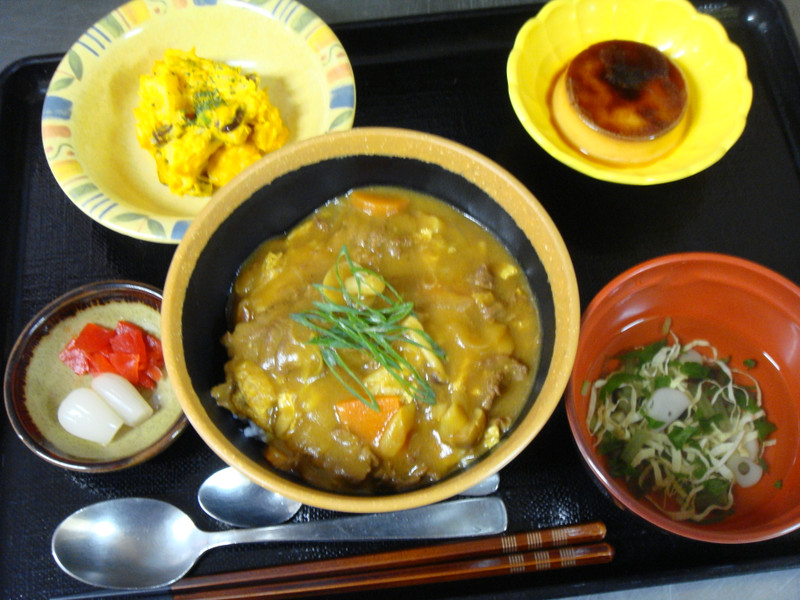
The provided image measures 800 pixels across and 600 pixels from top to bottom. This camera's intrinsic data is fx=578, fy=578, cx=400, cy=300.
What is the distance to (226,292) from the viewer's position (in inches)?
A: 74.1

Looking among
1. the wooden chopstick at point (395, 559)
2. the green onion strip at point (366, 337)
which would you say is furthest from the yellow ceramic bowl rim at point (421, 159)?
the wooden chopstick at point (395, 559)

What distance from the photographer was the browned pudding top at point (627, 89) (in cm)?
249

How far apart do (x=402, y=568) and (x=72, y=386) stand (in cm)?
140

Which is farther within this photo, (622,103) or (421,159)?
(622,103)

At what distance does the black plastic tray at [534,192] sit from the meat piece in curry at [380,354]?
1.49ft

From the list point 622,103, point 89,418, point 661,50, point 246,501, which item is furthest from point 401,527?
point 661,50

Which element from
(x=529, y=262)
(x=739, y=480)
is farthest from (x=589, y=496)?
(x=529, y=262)

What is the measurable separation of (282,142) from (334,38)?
0.53m

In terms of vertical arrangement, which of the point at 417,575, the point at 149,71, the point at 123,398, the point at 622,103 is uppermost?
the point at 149,71

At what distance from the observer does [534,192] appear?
253cm

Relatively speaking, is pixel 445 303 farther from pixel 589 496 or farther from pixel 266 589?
pixel 266 589

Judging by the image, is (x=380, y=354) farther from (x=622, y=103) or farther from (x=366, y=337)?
(x=622, y=103)

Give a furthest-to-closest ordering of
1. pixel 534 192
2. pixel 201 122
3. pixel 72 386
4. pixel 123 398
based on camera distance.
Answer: pixel 534 192, pixel 201 122, pixel 72 386, pixel 123 398

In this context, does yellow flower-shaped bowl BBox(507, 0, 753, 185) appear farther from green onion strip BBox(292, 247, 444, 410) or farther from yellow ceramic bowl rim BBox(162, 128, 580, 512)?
green onion strip BBox(292, 247, 444, 410)
